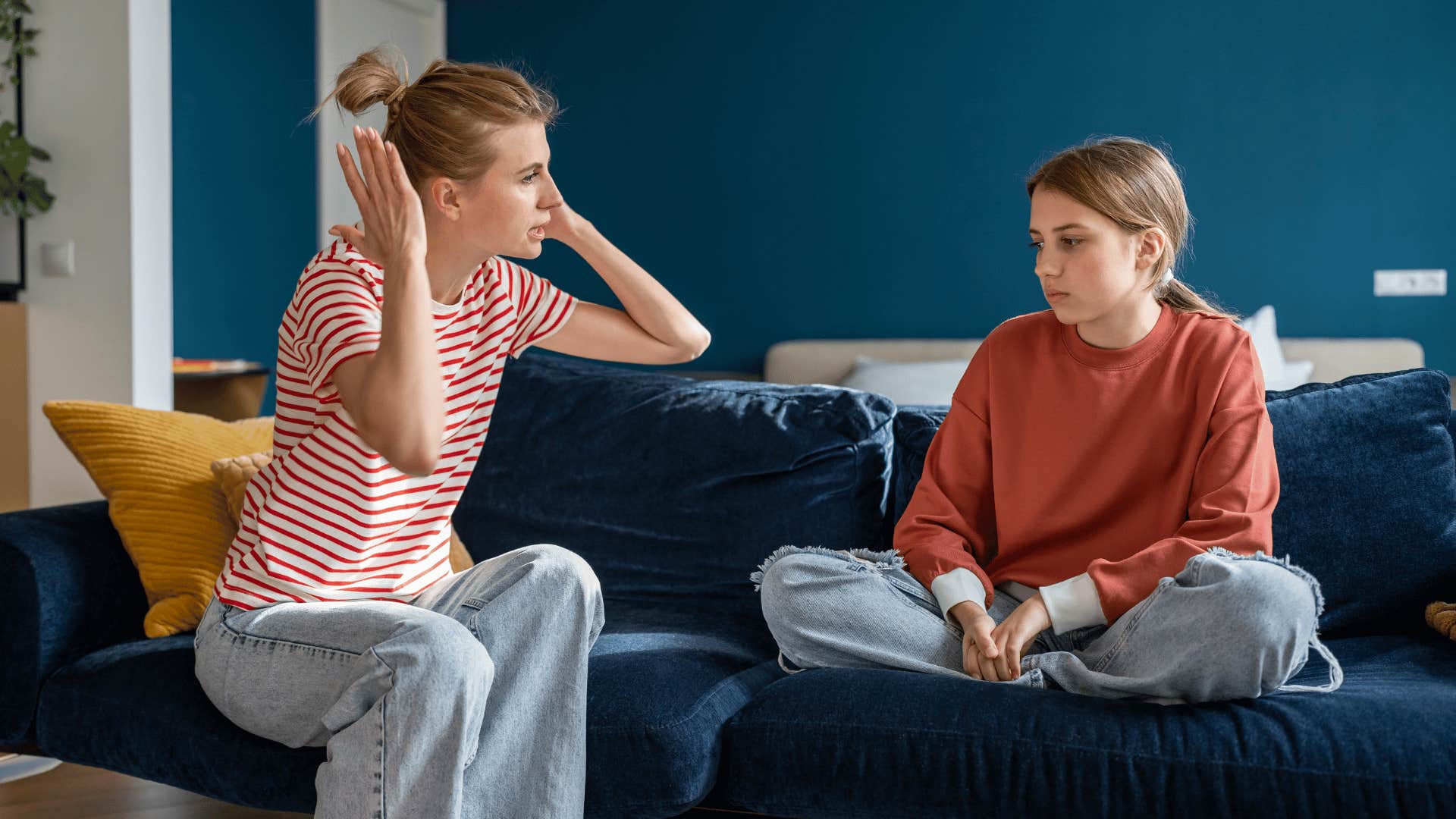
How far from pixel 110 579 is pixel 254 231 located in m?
2.85

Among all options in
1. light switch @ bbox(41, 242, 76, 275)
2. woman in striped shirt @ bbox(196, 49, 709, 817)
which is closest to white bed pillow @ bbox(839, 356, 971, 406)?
woman in striped shirt @ bbox(196, 49, 709, 817)

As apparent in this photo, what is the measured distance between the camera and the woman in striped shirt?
4.28 feet

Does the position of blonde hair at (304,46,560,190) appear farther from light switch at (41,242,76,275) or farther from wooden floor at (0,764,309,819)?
light switch at (41,242,76,275)

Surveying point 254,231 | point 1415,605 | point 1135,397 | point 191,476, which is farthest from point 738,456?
point 254,231

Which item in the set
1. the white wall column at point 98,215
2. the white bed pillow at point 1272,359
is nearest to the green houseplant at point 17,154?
the white wall column at point 98,215

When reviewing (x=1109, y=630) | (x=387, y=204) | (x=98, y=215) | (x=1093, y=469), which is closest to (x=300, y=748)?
(x=387, y=204)

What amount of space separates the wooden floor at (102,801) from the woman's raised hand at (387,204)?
1.19 m

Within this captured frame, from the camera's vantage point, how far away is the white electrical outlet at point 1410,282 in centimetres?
415

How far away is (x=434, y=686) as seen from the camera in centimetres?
130

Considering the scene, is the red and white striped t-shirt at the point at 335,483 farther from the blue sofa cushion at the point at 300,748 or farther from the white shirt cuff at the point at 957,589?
the white shirt cuff at the point at 957,589

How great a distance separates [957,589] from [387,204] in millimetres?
926

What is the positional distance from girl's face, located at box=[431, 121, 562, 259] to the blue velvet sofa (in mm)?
603

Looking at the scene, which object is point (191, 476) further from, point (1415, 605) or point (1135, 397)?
point (1415, 605)

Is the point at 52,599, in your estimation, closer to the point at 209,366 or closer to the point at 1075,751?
the point at 1075,751
